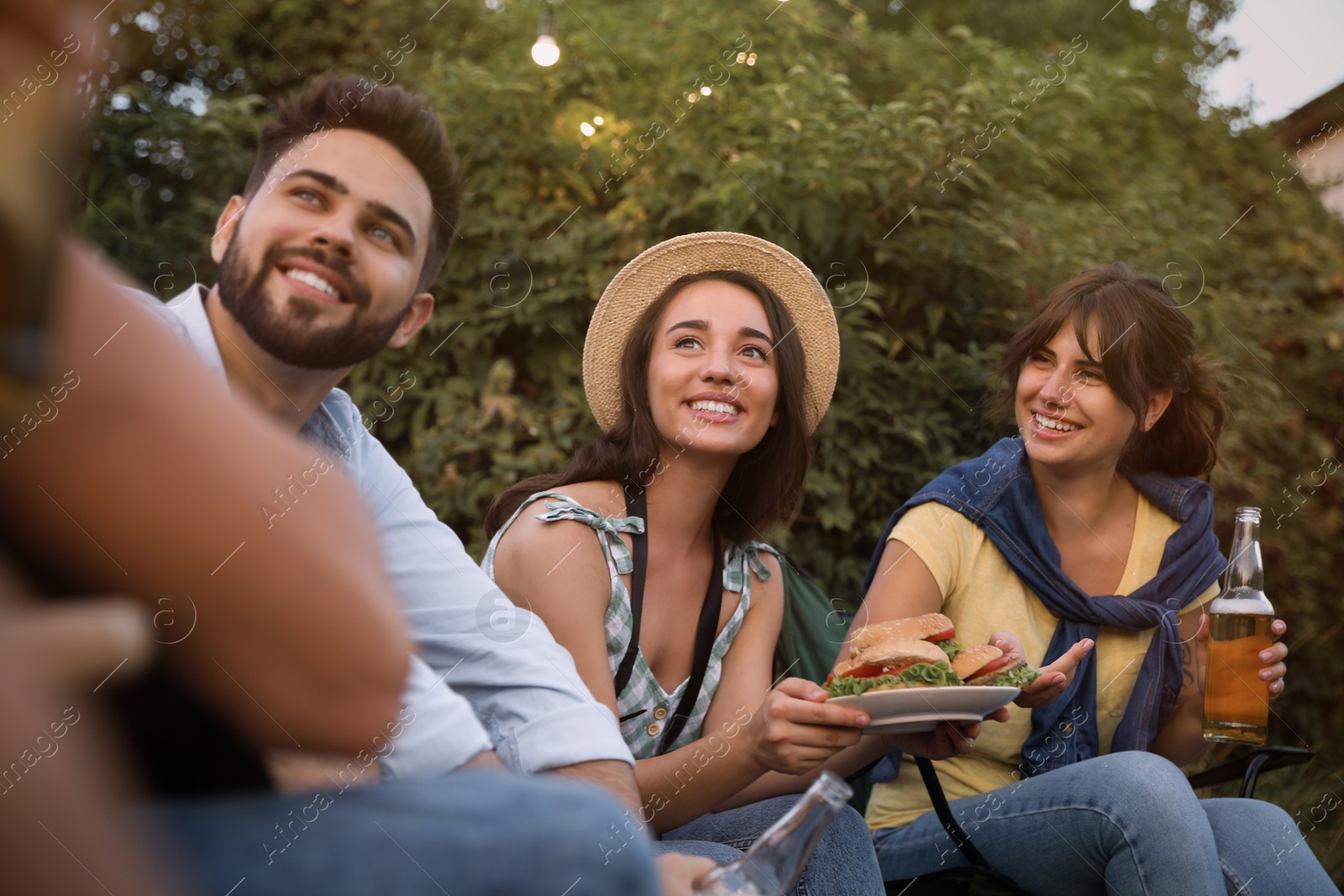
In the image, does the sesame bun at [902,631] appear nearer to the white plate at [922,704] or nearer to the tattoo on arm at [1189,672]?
the white plate at [922,704]

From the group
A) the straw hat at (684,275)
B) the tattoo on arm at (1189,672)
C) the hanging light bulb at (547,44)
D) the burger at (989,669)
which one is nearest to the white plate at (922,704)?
the burger at (989,669)

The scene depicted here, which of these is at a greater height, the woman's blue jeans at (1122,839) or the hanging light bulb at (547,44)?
the hanging light bulb at (547,44)

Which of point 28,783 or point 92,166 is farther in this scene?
point 92,166

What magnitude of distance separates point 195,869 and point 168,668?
15 cm

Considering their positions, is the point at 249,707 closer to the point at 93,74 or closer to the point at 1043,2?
the point at 93,74

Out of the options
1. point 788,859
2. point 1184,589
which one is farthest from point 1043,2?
point 788,859

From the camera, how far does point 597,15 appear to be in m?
5.46

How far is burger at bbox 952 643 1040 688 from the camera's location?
2.28m

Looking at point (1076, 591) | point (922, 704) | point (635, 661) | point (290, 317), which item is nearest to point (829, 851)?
point (922, 704)

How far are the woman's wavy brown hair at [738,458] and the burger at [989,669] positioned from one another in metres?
0.78

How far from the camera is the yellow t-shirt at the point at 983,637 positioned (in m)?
2.81

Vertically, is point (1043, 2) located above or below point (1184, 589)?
above

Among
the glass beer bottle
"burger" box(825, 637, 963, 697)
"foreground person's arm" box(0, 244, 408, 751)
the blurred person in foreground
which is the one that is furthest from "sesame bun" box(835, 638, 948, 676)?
"foreground person's arm" box(0, 244, 408, 751)

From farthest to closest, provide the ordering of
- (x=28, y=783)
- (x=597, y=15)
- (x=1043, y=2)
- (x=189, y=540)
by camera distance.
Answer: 1. (x=1043, y=2)
2. (x=597, y=15)
3. (x=189, y=540)
4. (x=28, y=783)
